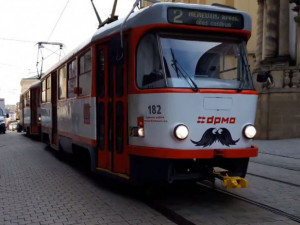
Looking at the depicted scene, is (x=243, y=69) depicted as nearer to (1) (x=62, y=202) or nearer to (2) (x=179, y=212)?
(2) (x=179, y=212)

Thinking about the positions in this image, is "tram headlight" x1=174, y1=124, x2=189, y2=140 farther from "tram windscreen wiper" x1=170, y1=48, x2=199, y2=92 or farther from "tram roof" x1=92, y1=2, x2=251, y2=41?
"tram roof" x1=92, y1=2, x2=251, y2=41

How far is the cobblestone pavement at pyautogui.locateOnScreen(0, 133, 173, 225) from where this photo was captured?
221 inches

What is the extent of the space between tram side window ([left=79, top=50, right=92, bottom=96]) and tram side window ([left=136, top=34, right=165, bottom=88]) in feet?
6.12

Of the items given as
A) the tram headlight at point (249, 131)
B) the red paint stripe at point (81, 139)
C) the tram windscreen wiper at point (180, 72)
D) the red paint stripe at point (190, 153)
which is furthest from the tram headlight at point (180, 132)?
the red paint stripe at point (81, 139)

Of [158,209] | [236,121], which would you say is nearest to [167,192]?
[158,209]

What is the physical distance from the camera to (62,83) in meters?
11.3

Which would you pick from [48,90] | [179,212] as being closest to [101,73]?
[179,212]

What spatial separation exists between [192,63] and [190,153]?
1.35 metres

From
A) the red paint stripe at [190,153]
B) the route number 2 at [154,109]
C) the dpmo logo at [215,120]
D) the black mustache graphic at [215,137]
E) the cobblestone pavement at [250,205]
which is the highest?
the route number 2 at [154,109]

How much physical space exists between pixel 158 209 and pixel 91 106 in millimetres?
2628

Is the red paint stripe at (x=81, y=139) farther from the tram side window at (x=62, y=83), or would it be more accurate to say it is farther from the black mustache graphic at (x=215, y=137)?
the black mustache graphic at (x=215, y=137)

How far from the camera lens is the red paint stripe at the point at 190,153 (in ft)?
19.3

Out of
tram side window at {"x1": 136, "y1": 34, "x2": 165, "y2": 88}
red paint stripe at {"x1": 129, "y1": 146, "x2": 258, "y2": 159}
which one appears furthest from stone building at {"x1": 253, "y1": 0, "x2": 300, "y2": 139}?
tram side window at {"x1": 136, "y1": 34, "x2": 165, "y2": 88}

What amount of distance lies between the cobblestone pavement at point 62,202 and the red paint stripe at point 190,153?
32.4 inches
